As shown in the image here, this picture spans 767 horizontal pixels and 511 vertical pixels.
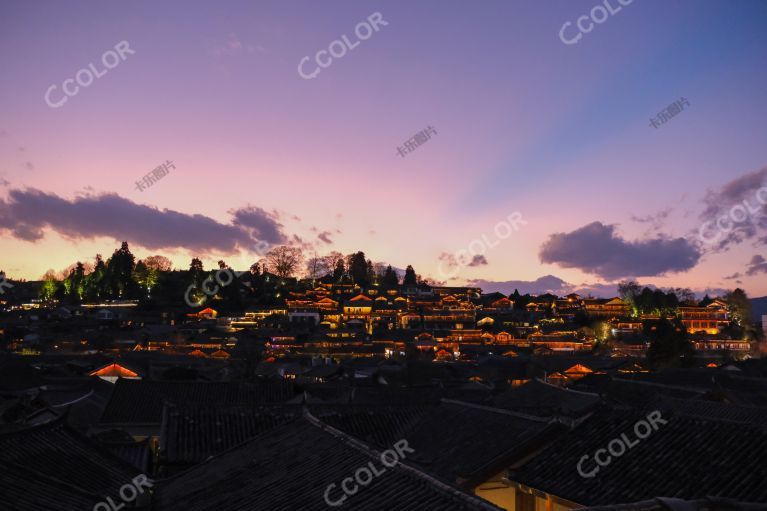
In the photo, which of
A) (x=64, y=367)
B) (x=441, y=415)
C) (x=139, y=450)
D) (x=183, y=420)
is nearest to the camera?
(x=441, y=415)

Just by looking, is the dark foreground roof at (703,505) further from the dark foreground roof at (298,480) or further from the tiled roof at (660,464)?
the tiled roof at (660,464)

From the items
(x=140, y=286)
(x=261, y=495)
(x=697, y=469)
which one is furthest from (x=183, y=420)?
(x=140, y=286)

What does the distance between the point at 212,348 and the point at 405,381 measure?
3621 cm

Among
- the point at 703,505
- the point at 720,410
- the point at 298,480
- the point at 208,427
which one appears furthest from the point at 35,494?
the point at 720,410

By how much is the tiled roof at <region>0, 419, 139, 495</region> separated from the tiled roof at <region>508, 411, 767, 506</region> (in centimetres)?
964

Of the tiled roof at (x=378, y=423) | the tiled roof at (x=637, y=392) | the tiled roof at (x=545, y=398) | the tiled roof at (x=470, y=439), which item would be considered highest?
the tiled roof at (x=470, y=439)

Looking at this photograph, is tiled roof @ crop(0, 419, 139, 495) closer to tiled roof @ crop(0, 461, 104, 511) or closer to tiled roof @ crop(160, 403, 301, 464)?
tiled roof @ crop(160, 403, 301, 464)

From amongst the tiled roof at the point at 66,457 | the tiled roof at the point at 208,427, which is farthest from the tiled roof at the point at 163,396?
the tiled roof at the point at 66,457

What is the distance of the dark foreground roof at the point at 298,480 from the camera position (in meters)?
8.03

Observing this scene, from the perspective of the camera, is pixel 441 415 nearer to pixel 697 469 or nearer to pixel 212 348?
pixel 697 469

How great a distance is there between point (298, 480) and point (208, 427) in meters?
9.83

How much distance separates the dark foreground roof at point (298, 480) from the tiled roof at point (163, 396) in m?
13.9

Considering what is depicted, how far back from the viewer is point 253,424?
19578 millimetres

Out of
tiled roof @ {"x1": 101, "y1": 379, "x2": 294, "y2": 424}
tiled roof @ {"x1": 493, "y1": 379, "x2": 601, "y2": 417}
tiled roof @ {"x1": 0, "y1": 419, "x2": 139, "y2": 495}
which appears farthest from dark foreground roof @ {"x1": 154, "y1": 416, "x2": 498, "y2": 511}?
tiled roof @ {"x1": 101, "y1": 379, "x2": 294, "y2": 424}
